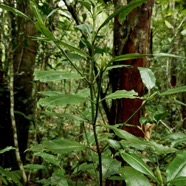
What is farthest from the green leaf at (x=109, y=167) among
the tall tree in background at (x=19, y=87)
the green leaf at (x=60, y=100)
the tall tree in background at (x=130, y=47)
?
the tall tree in background at (x=19, y=87)

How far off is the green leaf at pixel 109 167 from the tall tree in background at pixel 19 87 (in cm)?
137

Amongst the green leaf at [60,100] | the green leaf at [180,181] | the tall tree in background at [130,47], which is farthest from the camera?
the tall tree in background at [130,47]

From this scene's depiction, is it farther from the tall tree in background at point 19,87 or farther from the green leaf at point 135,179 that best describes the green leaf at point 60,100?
the tall tree in background at point 19,87

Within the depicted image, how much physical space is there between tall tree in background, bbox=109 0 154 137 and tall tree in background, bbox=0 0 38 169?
975 mm

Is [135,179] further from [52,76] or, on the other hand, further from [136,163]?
[52,76]

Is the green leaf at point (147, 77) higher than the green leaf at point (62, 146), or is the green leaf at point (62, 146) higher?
the green leaf at point (147, 77)

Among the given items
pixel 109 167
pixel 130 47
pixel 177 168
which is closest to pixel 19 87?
pixel 130 47

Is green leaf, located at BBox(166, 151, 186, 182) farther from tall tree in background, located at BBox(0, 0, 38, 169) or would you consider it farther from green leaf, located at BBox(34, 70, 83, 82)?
tall tree in background, located at BBox(0, 0, 38, 169)

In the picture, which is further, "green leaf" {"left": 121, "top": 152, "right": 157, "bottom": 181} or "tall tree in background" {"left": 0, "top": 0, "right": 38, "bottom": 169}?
"tall tree in background" {"left": 0, "top": 0, "right": 38, "bottom": 169}

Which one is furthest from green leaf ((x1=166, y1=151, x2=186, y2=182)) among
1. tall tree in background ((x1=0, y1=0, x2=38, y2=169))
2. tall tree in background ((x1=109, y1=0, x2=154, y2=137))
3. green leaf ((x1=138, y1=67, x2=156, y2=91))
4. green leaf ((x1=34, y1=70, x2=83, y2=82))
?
tall tree in background ((x1=0, y1=0, x2=38, y2=169))

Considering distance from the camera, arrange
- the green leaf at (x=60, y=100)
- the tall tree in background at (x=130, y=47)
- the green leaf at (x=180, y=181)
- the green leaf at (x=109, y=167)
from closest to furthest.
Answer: the green leaf at (x=180, y=181) → the green leaf at (x=60, y=100) → the green leaf at (x=109, y=167) → the tall tree in background at (x=130, y=47)

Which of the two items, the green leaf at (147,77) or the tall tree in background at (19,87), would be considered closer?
the green leaf at (147,77)

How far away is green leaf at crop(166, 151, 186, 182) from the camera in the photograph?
600 millimetres

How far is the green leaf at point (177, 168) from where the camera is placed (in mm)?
600
